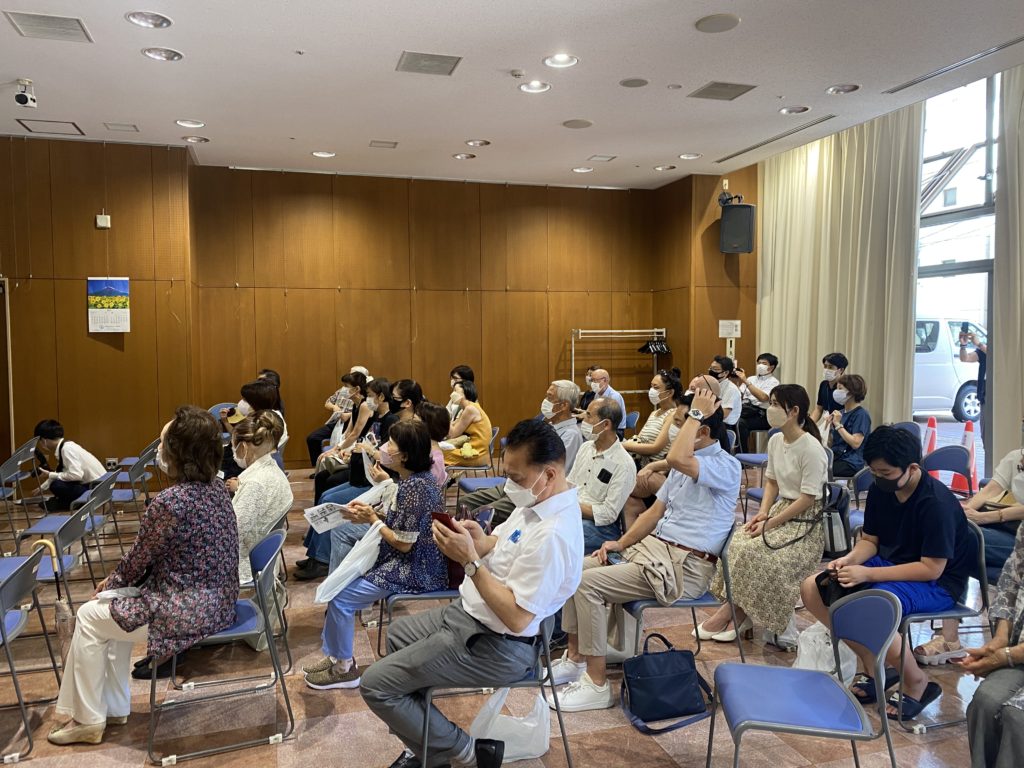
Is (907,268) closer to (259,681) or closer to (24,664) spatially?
(259,681)

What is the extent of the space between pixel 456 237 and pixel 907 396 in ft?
18.8

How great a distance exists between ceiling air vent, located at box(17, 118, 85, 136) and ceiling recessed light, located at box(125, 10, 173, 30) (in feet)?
9.70

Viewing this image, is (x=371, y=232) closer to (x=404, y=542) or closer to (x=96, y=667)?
(x=404, y=542)

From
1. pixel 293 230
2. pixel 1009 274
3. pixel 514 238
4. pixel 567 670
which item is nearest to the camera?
pixel 567 670

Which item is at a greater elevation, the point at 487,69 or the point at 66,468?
the point at 487,69

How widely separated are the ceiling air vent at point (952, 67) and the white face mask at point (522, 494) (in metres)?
5.14

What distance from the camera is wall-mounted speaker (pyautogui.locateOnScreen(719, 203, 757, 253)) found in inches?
386

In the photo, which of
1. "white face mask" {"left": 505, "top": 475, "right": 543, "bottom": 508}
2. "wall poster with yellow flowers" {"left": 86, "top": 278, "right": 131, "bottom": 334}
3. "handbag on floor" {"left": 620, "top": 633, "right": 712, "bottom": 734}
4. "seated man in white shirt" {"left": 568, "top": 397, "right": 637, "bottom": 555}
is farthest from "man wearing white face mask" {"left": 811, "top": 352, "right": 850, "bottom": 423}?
"wall poster with yellow flowers" {"left": 86, "top": 278, "right": 131, "bottom": 334}

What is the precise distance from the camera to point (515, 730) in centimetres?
306

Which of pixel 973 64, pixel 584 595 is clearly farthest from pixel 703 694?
pixel 973 64

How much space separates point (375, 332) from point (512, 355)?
1.87 metres

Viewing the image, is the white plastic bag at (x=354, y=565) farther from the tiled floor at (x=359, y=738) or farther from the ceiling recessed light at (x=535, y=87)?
the ceiling recessed light at (x=535, y=87)

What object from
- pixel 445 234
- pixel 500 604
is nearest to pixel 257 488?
pixel 500 604

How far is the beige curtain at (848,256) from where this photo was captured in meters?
8.06
